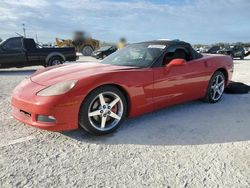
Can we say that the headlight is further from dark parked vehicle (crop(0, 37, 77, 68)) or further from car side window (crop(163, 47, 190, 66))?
dark parked vehicle (crop(0, 37, 77, 68))

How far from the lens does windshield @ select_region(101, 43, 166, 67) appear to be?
446cm

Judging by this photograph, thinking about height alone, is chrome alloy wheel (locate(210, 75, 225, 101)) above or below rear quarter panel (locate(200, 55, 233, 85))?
below

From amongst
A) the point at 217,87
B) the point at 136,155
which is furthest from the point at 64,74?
the point at 217,87

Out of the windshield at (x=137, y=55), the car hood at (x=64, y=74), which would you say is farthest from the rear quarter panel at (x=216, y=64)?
the car hood at (x=64, y=74)

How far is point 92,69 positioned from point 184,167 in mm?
1929

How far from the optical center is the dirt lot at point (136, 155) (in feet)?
8.71

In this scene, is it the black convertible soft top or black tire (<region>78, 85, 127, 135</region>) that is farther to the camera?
the black convertible soft top

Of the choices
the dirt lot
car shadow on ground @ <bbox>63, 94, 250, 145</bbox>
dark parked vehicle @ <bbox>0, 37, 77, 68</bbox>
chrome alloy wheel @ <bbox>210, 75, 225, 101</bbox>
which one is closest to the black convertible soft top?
chrome alloy wheel @ <bbox>210, 75, 225, 101</bbox>

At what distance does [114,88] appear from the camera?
3781 millimetres

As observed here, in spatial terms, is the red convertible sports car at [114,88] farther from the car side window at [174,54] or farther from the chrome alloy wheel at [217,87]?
the chrome alloy wheel at [217,87]

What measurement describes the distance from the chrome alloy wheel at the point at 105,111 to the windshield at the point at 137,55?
0.82m

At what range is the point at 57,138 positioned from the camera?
11.8 feet

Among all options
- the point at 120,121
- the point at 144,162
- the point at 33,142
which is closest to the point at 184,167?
the point at 144,162

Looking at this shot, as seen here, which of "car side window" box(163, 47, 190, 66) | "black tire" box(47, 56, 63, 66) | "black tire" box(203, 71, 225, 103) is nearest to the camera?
"car side window" box(163, 47, 190, 66)
